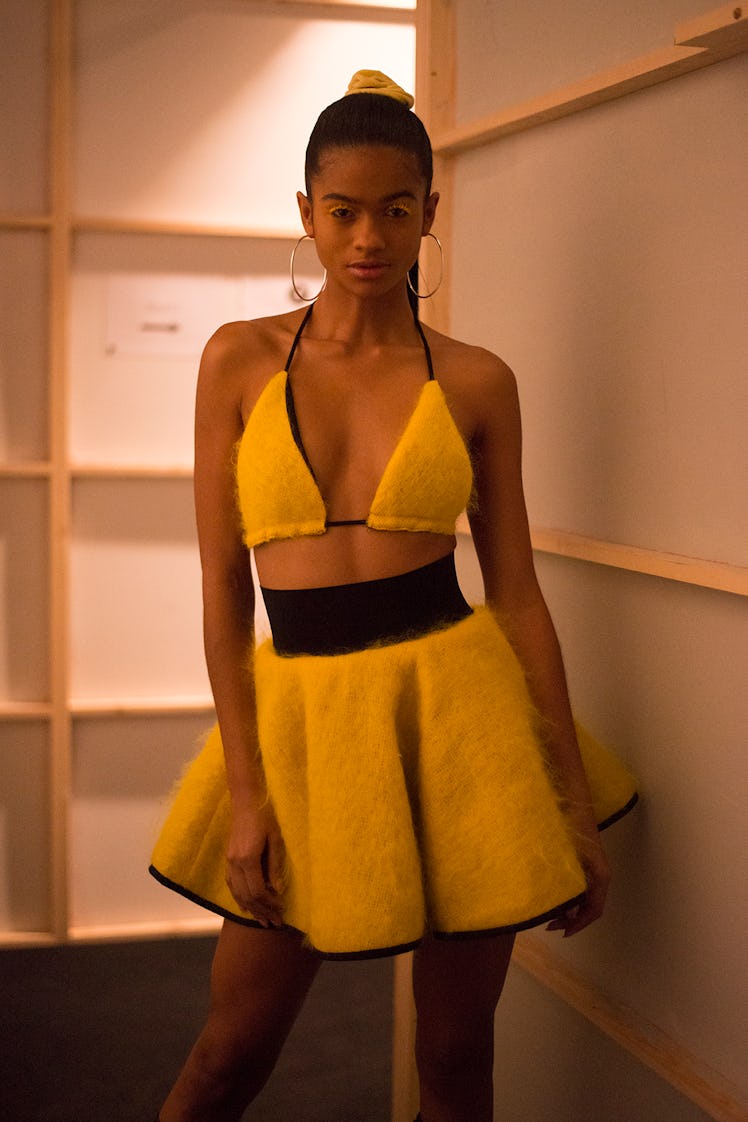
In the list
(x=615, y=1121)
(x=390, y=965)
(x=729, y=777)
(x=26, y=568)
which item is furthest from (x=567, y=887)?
(x=26, y=568)

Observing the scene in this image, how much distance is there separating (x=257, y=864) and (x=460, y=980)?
32cm

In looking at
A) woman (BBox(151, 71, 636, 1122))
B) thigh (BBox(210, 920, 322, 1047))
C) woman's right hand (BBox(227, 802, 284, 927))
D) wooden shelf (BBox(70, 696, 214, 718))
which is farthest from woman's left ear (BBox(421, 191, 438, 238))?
wooden shelf (BBox(70, 696, 214, 718))

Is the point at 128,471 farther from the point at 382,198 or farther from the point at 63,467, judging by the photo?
the point at 382,198

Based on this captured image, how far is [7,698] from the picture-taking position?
122 inches

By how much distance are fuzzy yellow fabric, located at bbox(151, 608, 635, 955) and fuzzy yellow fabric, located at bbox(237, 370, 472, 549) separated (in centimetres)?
15

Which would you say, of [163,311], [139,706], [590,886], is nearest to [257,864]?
[590,886]

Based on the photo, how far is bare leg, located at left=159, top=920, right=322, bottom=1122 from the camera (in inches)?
53.9

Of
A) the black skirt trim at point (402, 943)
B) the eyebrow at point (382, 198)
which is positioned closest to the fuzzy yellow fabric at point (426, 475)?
the eyebrow at point (382, 198)

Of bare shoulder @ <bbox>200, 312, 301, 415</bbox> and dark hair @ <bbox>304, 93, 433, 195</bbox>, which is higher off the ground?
dark hair @ <bbox>304, 93, 433, 195</bbox>

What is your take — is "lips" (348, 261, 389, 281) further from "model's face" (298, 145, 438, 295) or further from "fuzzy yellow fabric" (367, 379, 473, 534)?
"fuzzy yellow fabric" (367, 379, 473, 534)

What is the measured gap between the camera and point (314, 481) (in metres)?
1.30

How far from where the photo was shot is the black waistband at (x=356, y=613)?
133 cm

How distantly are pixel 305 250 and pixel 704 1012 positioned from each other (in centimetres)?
230

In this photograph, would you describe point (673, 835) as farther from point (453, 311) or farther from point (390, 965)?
point (390, 965)
